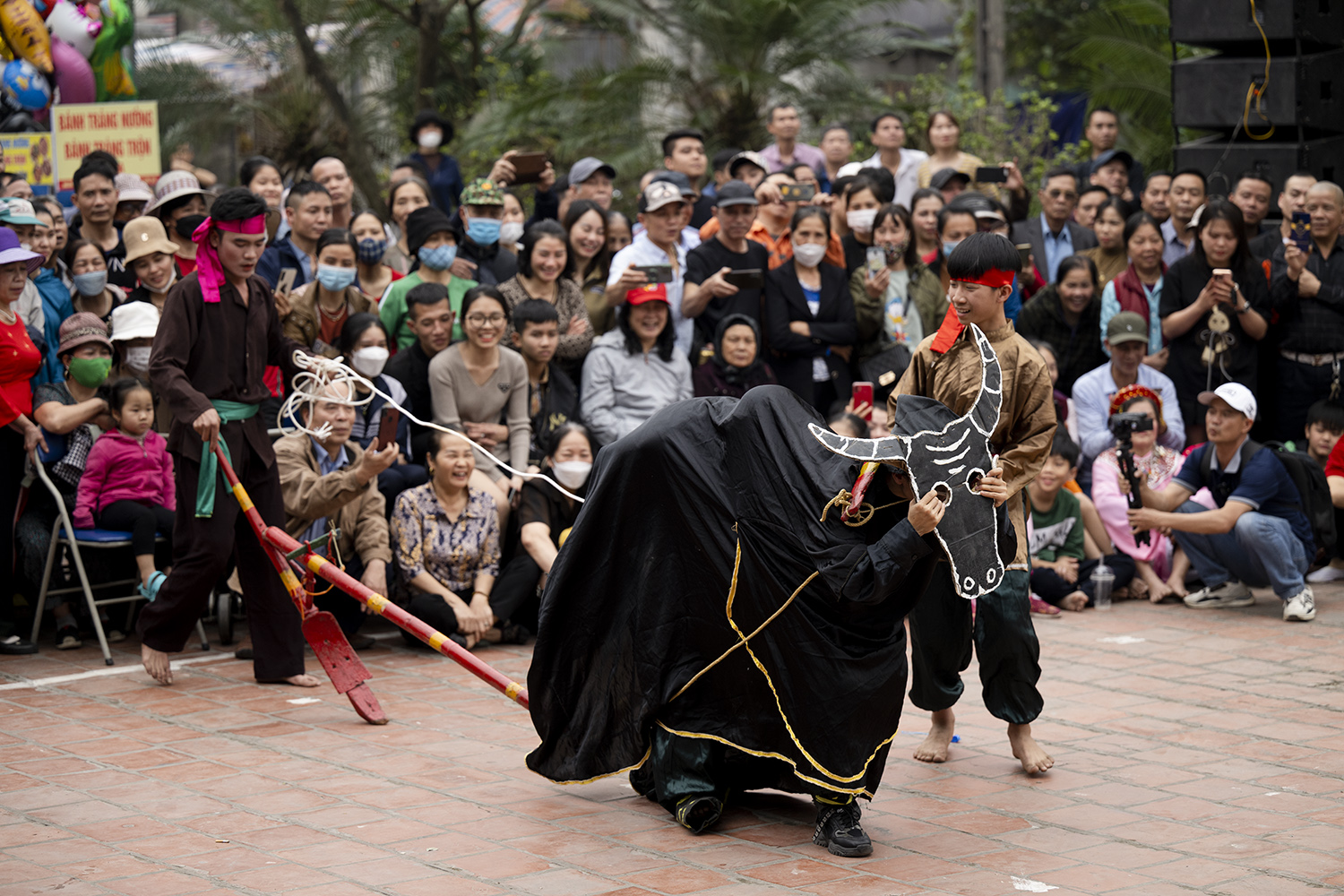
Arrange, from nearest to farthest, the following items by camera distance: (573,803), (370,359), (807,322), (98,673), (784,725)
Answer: (784,725) < (573,803) < (98,673) < (370,359) < (807,322)

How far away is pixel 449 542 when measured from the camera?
759 cm

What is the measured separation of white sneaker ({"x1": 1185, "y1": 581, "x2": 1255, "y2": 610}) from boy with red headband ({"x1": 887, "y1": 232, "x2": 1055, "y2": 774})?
10.6ft

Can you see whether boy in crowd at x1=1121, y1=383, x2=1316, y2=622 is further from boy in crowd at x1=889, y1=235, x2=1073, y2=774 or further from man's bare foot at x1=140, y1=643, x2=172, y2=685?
man's bare foot at x1=140, y1=643, x2=172, y2=685

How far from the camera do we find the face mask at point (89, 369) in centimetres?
744

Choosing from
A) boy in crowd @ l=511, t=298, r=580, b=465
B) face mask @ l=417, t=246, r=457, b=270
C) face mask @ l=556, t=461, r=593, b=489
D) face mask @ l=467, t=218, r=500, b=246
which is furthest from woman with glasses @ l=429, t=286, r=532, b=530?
face mask @ l=467, t=218, r=500, b=246

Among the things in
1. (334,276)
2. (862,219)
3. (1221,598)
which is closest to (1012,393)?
(1221,598)

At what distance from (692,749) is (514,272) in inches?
196

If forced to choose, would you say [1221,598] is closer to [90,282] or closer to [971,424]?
[971,424]

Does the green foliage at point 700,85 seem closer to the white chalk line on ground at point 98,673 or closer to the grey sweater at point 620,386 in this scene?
the grey sweater at point 620,386

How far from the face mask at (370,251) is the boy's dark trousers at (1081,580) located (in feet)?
13.4

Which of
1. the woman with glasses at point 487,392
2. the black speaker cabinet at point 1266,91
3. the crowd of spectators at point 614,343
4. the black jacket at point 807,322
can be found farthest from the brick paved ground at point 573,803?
the black speaker cabinet at point 1266,91

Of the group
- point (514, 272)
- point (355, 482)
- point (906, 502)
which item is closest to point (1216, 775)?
point (906, 502)

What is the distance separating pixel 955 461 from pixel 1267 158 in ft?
22.1

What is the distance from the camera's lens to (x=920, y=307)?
30.9 feet
